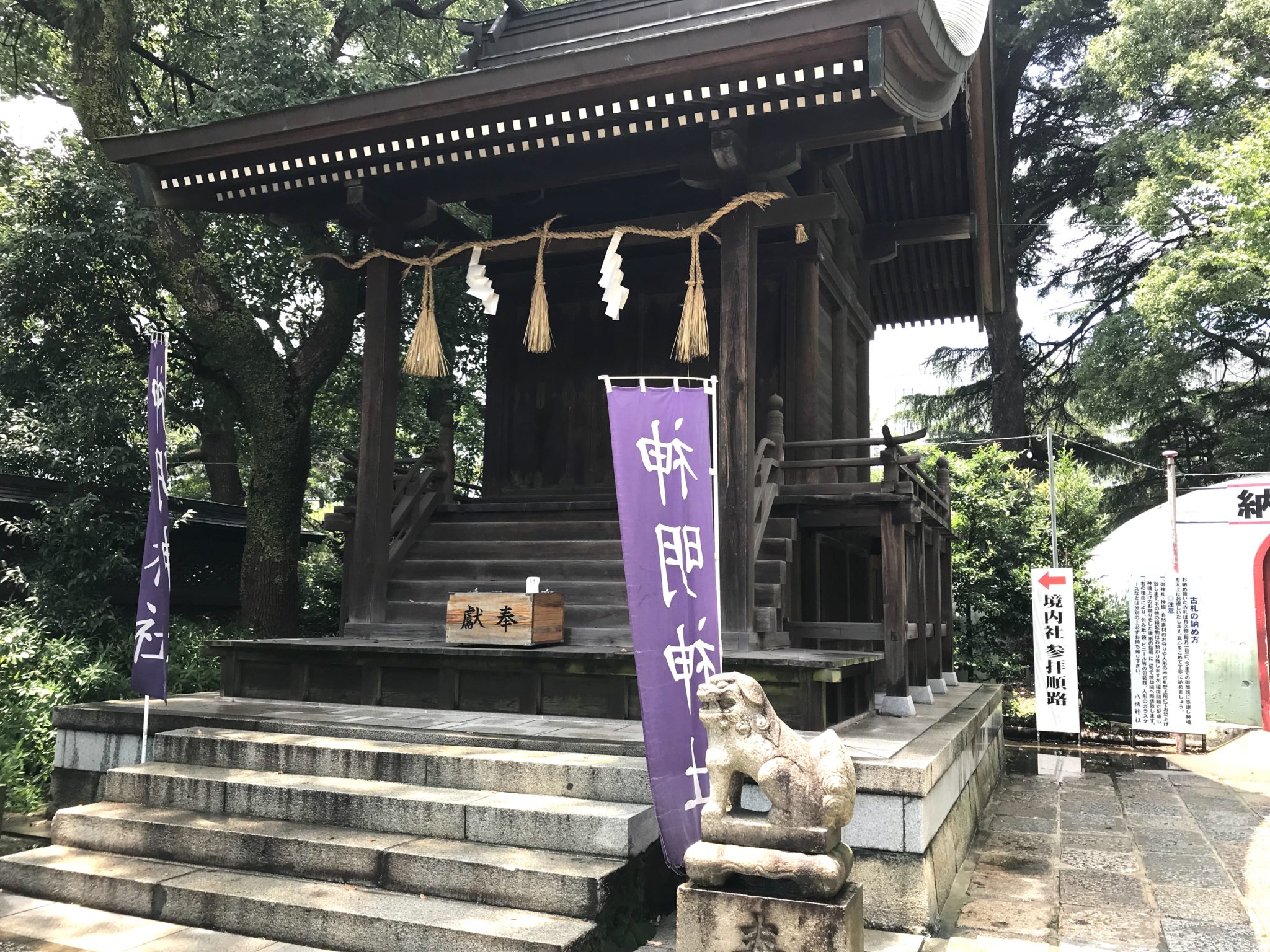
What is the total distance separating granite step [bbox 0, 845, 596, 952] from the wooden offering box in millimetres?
2435

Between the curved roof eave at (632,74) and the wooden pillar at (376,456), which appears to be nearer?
the curved roof eave at (632,74)

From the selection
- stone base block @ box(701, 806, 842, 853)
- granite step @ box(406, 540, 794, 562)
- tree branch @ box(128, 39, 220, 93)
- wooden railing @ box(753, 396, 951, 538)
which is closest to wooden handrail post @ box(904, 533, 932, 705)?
wooden railing @ box(753, 396, 951, 538)

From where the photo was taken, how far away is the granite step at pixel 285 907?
411 cm

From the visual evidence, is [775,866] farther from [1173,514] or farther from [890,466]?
[1173,514]

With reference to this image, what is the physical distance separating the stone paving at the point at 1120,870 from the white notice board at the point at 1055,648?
1.45 meters

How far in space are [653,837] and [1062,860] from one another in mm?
3506

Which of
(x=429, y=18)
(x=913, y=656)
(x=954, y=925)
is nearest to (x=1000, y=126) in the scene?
(x=429, y=18)

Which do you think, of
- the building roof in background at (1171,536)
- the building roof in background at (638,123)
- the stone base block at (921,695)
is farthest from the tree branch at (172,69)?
the building roof in background at (1171,536)

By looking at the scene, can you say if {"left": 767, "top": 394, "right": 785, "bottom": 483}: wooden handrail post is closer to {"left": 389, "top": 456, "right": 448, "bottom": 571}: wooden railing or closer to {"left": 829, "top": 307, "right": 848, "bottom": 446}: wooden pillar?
{"left": 829, "top": 307, "right": 848, "bottom": 446}: wooden pillar

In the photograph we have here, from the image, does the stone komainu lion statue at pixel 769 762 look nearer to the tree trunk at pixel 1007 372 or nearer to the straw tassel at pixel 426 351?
the straw tassel at pixel 426 351

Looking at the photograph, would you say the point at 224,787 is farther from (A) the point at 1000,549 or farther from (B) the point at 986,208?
(A) the point at 1000,549

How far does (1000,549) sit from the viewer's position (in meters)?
15.3

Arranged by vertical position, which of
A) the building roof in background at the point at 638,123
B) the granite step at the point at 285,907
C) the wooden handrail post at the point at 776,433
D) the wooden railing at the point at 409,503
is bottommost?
the granite step at the point at 285,907

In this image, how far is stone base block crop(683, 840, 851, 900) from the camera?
3674 mm
